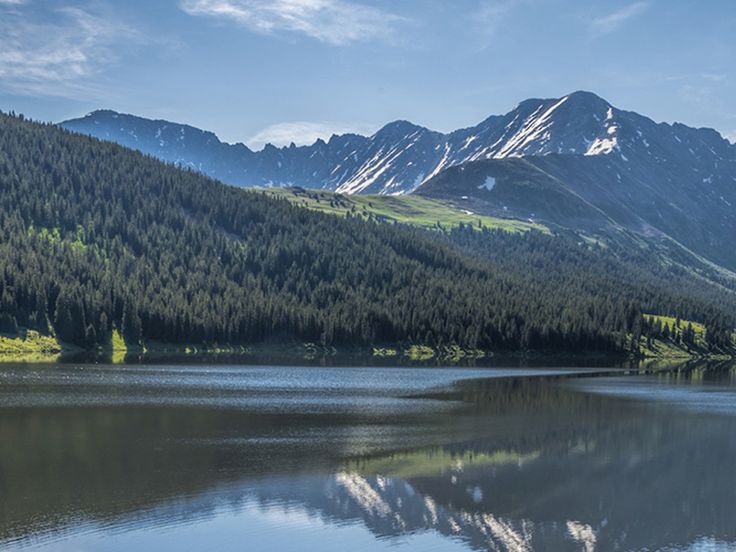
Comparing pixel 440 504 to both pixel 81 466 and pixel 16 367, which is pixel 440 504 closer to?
pixel 81 466

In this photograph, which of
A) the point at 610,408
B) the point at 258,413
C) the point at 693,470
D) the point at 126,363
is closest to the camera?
the point at 693,470

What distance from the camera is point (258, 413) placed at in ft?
302

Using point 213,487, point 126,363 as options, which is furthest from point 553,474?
point 126,363

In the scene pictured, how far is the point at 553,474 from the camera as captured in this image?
63156 mm

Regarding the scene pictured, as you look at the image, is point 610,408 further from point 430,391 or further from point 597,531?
point 597,531

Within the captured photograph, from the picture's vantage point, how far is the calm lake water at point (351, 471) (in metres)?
45.4

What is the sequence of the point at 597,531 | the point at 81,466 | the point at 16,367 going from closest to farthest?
1. the point at 597,531
2. the point at 81,466
3. the point at 16,367

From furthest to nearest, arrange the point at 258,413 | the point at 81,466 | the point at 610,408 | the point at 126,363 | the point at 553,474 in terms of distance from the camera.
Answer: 1. the point at 126,363
2. the point at 610,408
3. the point at 258,413
4. the point at 553,474
5. the point at 81,466

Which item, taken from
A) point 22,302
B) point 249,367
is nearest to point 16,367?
point 249,367

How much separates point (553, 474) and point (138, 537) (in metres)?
32.0

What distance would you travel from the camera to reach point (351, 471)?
62.1 metres

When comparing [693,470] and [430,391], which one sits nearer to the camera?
[693,470]

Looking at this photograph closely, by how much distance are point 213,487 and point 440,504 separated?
14.3 metres

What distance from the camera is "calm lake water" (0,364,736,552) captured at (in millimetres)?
45438
